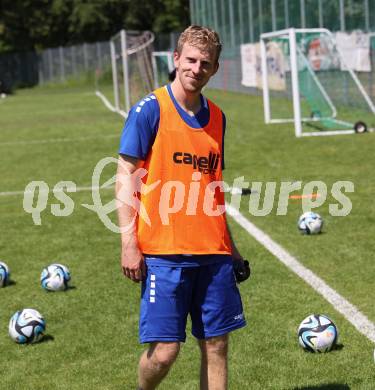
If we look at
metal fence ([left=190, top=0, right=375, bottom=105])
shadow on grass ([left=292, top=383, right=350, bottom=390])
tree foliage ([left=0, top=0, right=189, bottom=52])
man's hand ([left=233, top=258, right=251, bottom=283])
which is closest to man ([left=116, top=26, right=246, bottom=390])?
man's hand ([left=233, top=258, right=251, bottom=283])

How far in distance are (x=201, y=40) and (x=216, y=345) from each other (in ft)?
5.34

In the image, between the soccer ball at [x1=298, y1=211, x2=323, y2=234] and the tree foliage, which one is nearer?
the soccer ball at [x1=298, y1=211, x2=323, y2=234]

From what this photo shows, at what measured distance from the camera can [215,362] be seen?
184 inches

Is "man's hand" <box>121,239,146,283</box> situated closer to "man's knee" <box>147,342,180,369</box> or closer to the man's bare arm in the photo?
the man's bare arm

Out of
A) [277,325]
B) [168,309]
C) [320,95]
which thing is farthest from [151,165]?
[320,95]

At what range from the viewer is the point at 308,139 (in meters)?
19.3

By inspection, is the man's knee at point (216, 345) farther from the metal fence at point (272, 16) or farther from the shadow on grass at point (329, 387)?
the metal fence at point (272, 16)

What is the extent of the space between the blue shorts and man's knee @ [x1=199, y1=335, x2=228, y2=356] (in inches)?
1.7

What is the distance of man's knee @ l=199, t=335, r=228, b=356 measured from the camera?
15.3ft

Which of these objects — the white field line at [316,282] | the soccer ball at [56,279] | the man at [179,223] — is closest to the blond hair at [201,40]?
the man at [179,223]

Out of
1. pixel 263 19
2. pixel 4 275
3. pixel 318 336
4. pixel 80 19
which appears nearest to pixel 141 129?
pixel 318 336

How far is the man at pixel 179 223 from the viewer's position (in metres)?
4.53

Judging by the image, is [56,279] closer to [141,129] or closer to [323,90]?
[141,129]

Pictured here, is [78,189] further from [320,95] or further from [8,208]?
[320,95]
